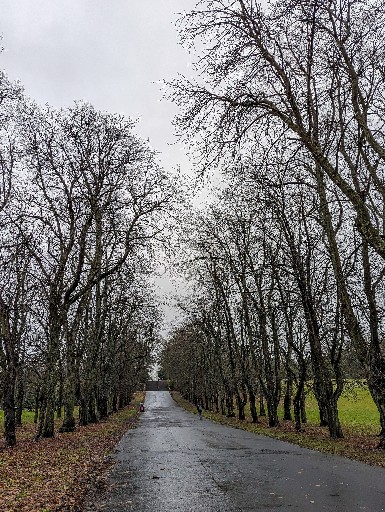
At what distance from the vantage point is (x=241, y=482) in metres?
10.3

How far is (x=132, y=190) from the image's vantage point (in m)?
22.2

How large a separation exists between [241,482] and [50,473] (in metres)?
4.37

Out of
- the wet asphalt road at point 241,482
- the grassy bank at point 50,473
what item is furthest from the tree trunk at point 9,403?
the wet asphalt road at point 241,482

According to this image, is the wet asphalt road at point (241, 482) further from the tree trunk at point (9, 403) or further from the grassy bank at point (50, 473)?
the tree trunk at point (9, 403)

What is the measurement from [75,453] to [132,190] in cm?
1114

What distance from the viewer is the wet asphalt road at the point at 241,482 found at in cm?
811

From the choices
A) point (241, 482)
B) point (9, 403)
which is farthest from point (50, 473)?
point (9, 403)

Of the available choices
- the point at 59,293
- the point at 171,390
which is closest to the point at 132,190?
the point at 59,293

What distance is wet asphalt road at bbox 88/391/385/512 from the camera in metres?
8.11

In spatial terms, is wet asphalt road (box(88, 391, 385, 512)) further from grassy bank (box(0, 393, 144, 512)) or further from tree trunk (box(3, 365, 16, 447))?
tree trunk (box(3, 365, 16, 447))

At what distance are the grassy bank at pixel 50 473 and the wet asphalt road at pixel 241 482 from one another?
0.59 m

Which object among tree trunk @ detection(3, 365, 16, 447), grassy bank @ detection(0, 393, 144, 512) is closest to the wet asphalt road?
grassy bank @ detection(0, 393, 144, 512)

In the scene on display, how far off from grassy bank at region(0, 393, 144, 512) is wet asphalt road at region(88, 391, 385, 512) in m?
0.59

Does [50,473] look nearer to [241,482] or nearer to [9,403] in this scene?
[241,482]
